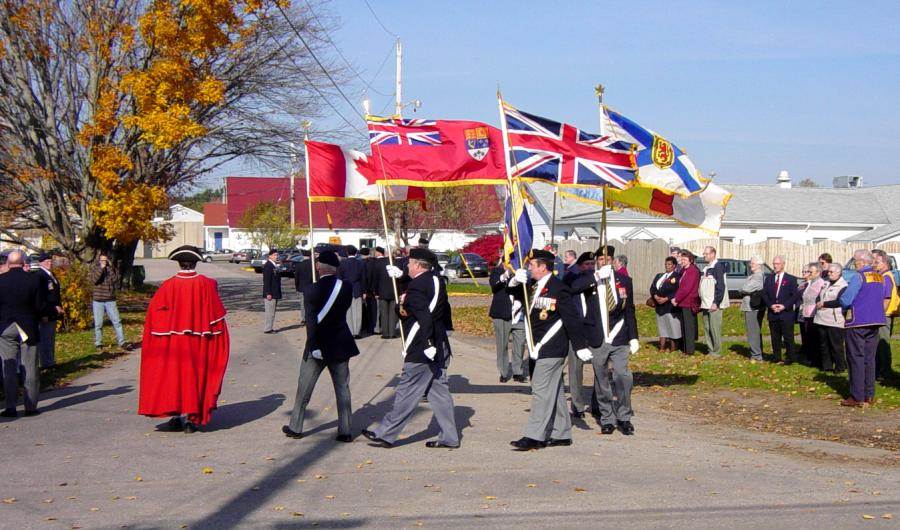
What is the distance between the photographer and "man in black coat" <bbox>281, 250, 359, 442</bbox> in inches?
390

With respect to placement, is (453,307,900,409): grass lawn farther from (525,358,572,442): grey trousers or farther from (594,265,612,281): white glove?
(525,358,572,442): grey trousers

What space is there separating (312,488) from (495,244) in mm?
42739

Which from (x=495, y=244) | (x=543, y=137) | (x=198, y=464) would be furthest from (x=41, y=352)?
(x=495, y=244)

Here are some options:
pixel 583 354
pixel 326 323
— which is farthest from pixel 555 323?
pixel 326 323

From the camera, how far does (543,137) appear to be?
11930mm

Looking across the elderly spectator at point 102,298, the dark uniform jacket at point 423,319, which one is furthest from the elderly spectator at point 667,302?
A: the elderly spectator at point 102,298

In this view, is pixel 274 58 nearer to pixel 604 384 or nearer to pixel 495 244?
pixel 604 384

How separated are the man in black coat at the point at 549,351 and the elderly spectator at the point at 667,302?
865 centimetres

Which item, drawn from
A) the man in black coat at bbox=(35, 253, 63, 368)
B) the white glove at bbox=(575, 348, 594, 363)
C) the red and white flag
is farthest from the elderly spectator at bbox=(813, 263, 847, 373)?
the man in black coat at bbox=(35, 253, 63, 368)

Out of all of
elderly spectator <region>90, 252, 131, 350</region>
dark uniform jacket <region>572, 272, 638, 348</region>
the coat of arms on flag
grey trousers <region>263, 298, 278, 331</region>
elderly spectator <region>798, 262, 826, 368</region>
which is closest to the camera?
dark uniform jacket <region>572, 272, 638, 348</region>

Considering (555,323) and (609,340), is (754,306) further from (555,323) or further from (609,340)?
(555,323)

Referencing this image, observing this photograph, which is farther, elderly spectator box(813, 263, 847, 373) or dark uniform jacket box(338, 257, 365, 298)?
dark uniform jacket box(338, 257, 365, 298)

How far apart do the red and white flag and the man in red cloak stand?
306cm

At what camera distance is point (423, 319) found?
377 inches
